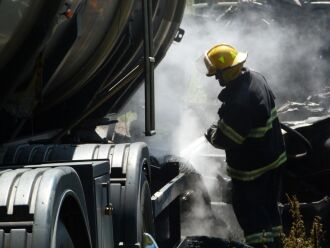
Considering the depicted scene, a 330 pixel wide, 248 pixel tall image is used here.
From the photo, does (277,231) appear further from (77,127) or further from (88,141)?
(77,127)

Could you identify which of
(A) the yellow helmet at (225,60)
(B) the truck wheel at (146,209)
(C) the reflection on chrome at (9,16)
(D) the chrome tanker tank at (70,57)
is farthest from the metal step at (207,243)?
(C) the reflection on chrome at (9,16)

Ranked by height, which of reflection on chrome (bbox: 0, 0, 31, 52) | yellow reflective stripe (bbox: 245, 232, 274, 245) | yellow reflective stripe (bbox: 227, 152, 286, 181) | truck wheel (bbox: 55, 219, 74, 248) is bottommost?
yellow reflective stripe (bbox: 245, 232, 274, 245)

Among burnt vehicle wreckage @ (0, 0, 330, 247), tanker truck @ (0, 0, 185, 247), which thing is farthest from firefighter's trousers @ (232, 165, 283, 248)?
tanker truck @ (0, 0, 185, 247)

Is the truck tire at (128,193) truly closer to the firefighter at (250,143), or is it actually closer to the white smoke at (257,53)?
the firefighter at (250,143)

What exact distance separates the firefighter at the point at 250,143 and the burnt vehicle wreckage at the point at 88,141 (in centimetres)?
36

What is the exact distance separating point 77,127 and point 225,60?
1362mm

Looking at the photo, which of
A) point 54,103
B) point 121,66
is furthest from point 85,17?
point 121,66

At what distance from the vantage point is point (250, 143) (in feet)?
16.7

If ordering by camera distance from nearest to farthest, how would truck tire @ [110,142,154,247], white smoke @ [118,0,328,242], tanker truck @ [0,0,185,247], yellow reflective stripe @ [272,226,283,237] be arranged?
1. tanker truck @ [0,0,185,247]
2. truck tire @ [110,142,154,247]
3. yellow reflective stripe @ [272,226,283,237]
4. white smoke @ [118,0,328,242]

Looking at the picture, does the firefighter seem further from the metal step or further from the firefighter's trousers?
the metal step

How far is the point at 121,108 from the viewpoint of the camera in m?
5.20

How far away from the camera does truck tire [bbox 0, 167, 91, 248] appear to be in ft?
7.01

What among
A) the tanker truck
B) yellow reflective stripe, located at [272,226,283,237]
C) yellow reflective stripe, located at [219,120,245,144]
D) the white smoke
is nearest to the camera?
the tanker truck

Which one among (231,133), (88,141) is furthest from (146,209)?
(231,133)
